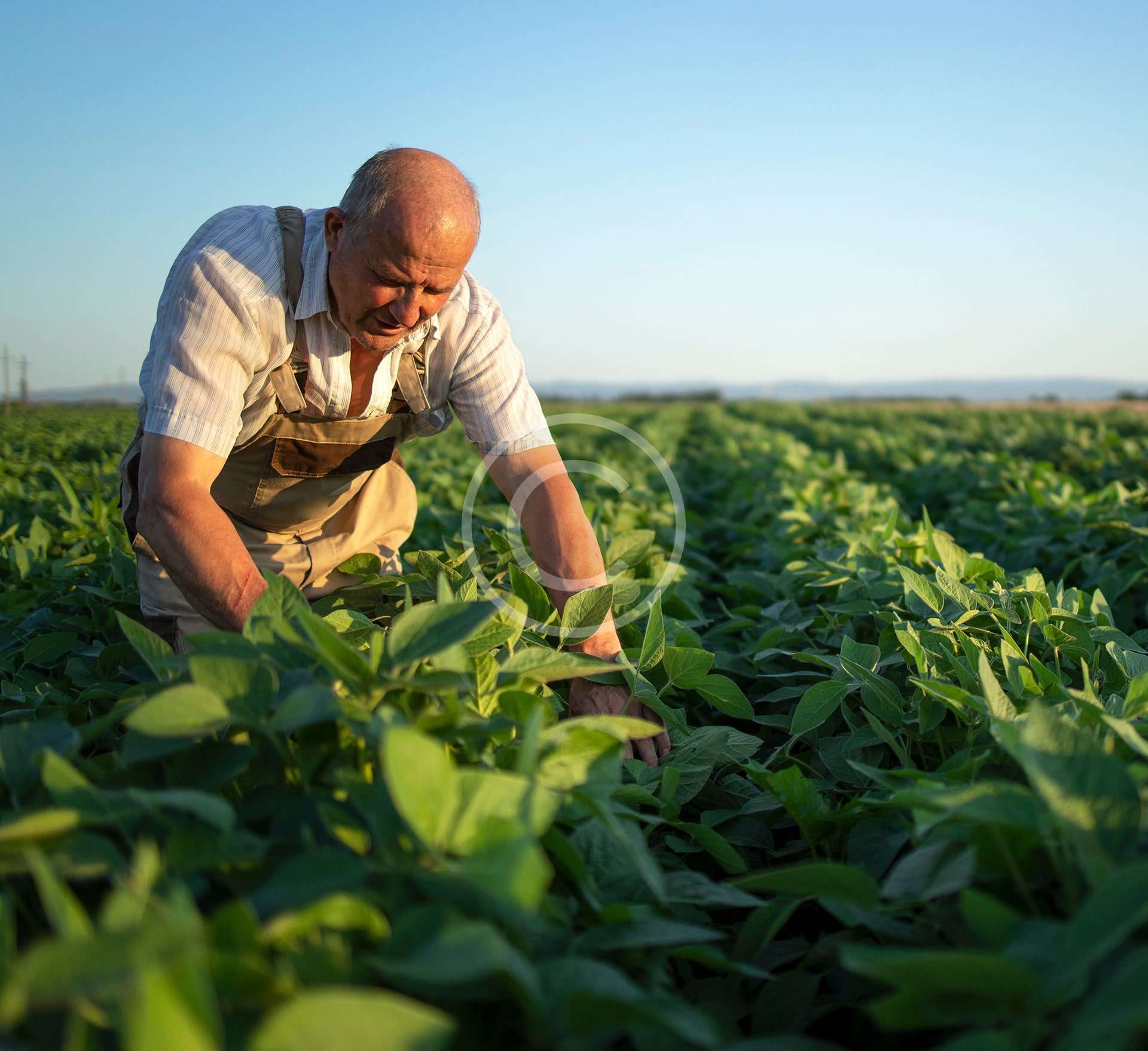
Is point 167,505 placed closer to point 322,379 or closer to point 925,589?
point 322,379

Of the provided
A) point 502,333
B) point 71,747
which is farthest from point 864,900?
point 502,333

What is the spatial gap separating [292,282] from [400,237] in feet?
1.37

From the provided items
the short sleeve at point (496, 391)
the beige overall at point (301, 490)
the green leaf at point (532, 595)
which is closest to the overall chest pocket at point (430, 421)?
the beige overall at point (301, 490)

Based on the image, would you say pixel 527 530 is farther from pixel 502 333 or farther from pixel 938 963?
pixel 938 963

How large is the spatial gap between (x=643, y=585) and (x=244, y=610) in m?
1.24

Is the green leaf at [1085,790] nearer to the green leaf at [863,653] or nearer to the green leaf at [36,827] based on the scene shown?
the green leaf at [863,653]

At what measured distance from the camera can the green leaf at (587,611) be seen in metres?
1.75

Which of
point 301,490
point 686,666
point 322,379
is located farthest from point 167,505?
point 686,666

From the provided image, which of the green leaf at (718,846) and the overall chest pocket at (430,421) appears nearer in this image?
the green leaf at (718,846)

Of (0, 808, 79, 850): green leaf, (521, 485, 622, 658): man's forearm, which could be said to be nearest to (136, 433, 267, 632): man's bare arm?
(521, 485, 622, 658): man's forearm

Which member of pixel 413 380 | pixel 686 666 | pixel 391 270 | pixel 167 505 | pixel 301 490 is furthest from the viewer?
pixel 301 490

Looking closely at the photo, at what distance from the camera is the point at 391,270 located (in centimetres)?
211

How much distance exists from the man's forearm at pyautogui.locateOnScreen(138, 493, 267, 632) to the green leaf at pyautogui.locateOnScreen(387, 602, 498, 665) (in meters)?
0.76

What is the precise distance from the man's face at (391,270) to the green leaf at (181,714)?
128cm
